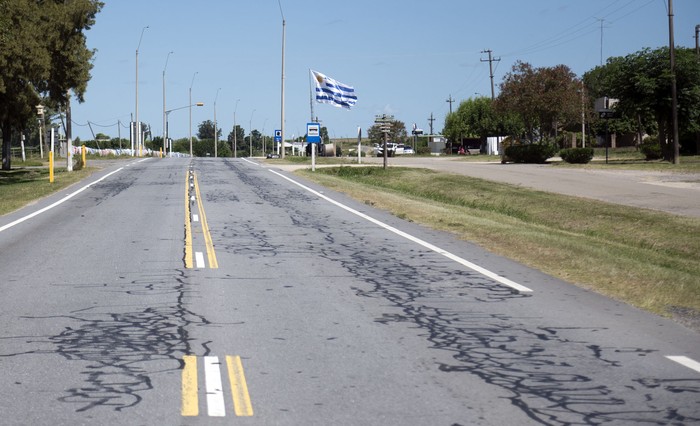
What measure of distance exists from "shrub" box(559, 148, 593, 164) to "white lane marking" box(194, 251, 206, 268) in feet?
141

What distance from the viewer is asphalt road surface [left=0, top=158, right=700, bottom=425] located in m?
6.83

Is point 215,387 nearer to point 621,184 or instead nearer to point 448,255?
point 448,255

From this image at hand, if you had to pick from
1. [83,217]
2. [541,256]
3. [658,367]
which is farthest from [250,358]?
[83,217]

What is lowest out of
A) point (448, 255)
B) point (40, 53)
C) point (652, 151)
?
point (448, 255)

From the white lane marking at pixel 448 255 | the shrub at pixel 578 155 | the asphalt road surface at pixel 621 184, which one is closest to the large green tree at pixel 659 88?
the shrub at pixel 578 155

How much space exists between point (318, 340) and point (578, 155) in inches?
1924

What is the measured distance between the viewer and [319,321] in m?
10.1

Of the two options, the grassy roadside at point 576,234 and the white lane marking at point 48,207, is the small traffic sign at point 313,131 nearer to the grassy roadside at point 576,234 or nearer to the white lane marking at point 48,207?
the grassy roadside at point 576,234

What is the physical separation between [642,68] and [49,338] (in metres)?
51.4

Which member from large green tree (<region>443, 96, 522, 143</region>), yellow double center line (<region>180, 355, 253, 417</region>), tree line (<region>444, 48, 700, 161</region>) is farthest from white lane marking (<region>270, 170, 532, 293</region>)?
large green tree (<region>443, 96, 522, 143</region>)

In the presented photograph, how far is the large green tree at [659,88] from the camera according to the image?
5416cm

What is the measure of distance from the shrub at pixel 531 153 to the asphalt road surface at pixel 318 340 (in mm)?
45023

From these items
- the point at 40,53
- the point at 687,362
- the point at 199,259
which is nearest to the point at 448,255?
the point at 199,259

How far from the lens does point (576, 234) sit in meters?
22.5
